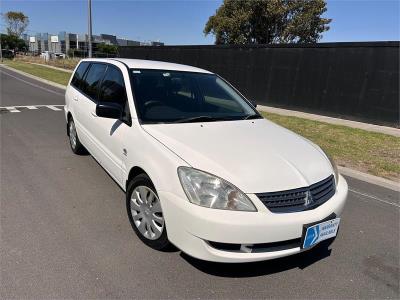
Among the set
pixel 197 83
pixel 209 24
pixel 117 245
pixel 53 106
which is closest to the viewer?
pixel 117 245

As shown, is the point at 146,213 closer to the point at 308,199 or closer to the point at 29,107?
the point at 308,199

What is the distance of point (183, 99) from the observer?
4.09 m

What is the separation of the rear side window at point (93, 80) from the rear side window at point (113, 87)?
0.22 meters

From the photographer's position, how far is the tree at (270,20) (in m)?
26.0

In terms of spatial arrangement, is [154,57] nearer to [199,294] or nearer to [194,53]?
[194,53]

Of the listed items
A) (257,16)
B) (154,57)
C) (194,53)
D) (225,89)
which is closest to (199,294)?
(225,89)

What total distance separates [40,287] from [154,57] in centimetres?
1858

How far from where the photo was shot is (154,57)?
20.2m

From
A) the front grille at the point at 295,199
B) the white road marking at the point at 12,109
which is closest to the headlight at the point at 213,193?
the front grille at the point at 295,199

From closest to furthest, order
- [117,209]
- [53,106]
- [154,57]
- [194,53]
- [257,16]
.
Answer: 1. [117,209]
2. [53,106]
3. [194,53]
4. [154,57]
5. [257,16]

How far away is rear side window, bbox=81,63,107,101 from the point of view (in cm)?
489

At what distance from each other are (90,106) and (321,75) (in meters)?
9.52

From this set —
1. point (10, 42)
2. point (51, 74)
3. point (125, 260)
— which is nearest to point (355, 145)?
point (125, 260)

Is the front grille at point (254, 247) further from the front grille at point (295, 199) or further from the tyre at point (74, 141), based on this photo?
the tyre at point (74, 141)
